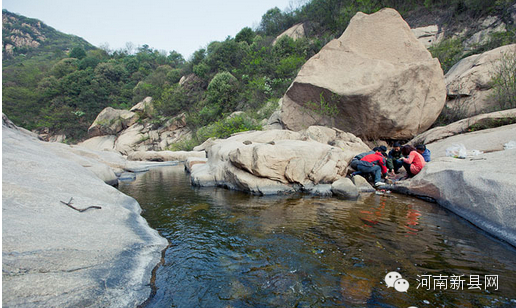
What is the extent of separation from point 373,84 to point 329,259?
32.8 ft

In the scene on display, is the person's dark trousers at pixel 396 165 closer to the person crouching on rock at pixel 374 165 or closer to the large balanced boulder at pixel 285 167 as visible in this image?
the person crouching on rock at pixel 374 165

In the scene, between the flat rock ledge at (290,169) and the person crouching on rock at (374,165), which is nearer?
the flat rock ledge at (290,169)

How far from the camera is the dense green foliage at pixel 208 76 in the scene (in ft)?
74.4

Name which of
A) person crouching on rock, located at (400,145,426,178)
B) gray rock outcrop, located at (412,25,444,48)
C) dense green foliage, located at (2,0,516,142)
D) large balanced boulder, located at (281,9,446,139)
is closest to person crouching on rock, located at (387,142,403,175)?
person crouching on rock, located at (400,145,426,178)

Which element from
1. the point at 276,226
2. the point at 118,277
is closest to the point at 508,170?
the point at 276,226

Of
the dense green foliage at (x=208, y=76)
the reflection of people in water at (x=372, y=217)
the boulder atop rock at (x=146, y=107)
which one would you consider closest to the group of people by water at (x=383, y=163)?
the reflection of people in water at (x=372, y=217)

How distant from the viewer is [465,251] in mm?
3846

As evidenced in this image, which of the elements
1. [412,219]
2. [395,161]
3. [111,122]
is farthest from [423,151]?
[111,122]

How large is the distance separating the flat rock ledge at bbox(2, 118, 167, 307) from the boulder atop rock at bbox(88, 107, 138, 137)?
106 feet

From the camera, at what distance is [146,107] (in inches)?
1332

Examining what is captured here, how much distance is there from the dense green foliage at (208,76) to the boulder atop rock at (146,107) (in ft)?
3.57

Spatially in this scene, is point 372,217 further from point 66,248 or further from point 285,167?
point 66,248

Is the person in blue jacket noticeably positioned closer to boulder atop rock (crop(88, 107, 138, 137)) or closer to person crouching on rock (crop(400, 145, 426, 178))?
person crouching on rock (crop(400, 145, 426, 178))

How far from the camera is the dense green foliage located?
22.7 m
